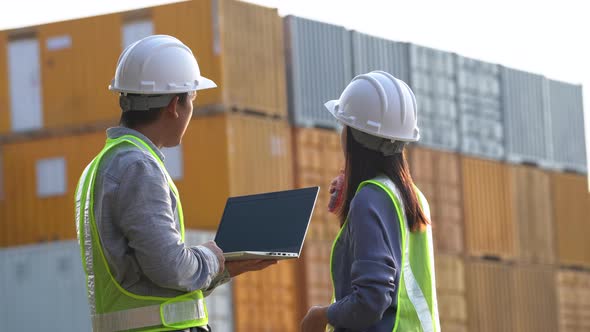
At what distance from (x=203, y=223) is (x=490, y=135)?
1016 centimetres

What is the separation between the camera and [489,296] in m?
33.3

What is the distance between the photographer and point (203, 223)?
26.0 meters

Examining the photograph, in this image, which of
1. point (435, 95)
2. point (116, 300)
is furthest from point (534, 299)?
point (116, 300)

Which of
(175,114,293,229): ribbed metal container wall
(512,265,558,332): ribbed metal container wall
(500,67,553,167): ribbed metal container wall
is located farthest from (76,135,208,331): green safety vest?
(512,265,558,332): ribbed metal container wall

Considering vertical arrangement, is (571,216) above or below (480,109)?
below

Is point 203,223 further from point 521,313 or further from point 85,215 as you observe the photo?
point 85,215

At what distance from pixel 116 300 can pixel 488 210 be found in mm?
29803

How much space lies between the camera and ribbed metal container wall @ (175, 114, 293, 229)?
25844mm

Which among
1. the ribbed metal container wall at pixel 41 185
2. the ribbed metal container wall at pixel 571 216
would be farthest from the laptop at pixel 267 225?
the ribbed metal container wall at pixel 571 216

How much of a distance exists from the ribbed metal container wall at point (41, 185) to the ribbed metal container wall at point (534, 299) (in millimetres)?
11849

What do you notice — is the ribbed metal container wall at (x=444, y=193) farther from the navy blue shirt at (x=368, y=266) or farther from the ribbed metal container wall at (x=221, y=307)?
the navy blue shirt at (x=368, y=266)

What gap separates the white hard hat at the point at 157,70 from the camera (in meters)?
4.46

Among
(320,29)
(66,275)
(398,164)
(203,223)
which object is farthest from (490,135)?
(398,164)

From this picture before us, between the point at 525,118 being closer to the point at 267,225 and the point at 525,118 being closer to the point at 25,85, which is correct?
the point at 25,85
